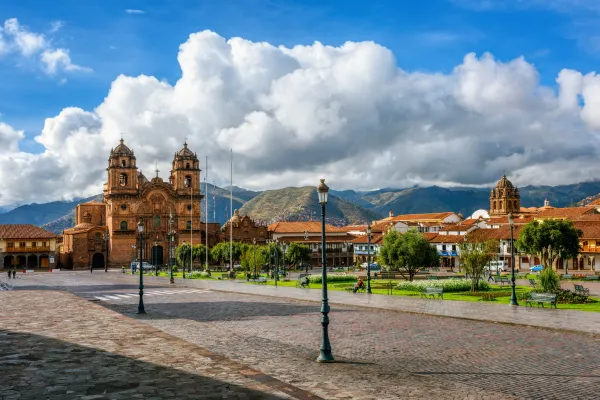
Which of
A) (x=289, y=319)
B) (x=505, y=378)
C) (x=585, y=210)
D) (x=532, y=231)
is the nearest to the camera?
(x=505, y=378)

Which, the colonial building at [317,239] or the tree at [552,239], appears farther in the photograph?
the colonial building at [317,239]

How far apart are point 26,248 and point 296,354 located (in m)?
96.6

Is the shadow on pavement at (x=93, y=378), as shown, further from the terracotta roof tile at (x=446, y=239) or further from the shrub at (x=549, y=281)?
the terracotta roof tile at (x=446, y=239)

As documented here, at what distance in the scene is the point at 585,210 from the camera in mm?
114375

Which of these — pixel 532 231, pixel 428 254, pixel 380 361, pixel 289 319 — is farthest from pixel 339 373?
pixel 532 231

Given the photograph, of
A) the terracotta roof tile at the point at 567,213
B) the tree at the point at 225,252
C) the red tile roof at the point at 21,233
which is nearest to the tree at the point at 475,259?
the tree at the point at 225,252

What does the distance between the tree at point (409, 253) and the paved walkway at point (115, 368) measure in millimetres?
31788

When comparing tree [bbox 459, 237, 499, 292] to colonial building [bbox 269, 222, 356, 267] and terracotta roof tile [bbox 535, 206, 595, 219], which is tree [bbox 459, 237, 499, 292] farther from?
terracotta roof tile [bbox 535, 206, 595, 219]

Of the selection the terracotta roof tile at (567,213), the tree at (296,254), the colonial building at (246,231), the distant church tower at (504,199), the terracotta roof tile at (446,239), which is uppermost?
the distant church tower at (504,199)

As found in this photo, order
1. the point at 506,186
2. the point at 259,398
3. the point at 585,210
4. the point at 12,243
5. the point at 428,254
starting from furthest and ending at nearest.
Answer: the point at 506,186
the point at 585,210
the point at 12,243
the point at 428,254
the point at 259,398

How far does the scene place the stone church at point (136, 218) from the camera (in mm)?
102000

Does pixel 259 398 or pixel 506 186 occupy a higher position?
pixel 506 186

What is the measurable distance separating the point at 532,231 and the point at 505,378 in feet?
179

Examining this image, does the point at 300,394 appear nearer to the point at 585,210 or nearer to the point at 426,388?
the point at 426,388
